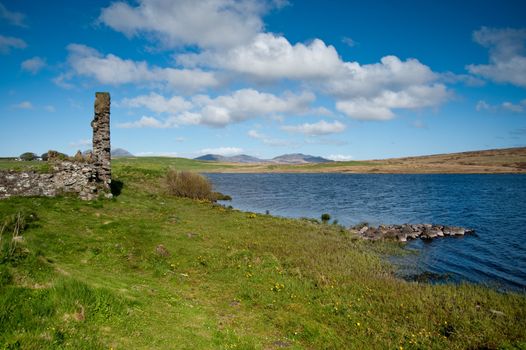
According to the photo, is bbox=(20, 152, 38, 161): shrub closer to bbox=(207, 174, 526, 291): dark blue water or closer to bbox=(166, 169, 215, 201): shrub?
bbox=(166, 169, 215, 201): shrub

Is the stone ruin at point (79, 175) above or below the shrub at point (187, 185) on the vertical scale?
above

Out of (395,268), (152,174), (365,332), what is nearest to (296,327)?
(365,332)

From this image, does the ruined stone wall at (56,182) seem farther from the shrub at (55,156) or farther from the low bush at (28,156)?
the low bush at (28,156)

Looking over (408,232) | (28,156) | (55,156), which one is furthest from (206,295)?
(28,156)

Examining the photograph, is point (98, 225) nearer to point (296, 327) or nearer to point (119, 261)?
point (119, 261)

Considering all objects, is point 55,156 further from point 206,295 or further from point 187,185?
point 206,295

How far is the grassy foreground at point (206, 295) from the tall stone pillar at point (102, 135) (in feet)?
22.9

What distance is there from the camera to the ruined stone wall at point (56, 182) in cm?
2895

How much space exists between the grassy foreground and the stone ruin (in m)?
2.03

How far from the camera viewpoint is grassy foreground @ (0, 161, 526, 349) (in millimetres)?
10922

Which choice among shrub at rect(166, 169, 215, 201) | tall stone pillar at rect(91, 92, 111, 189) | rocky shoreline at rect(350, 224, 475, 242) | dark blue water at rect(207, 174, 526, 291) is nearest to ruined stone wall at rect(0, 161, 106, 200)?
tall stone pillar at rect(91, 92, 111, 189)

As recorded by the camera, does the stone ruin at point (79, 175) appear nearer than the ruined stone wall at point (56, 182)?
No

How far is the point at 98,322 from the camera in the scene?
36.1 ft

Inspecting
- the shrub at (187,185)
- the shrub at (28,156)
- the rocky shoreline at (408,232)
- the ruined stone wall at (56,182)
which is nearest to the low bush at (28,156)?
the shrub at (28,156)
